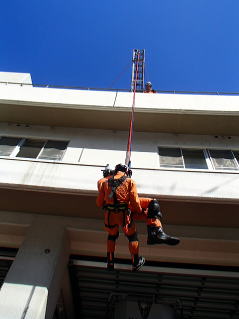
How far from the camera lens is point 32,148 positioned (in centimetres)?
813

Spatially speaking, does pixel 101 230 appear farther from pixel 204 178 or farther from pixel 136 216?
pixel 204 178

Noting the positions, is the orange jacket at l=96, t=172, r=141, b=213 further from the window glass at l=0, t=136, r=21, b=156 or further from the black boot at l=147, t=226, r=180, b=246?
the window glass at l=0, t=136, r=21, b=156

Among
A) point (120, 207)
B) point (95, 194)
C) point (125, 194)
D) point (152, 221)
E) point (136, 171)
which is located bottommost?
point (152, 221)

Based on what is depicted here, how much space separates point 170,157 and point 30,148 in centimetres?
421

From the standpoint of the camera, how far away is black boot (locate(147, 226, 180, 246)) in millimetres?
3737

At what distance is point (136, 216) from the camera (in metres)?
4.34

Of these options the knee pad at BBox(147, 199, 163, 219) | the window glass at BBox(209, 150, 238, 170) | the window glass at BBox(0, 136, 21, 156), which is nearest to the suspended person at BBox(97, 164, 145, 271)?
the knee pad at BBox(147, 199, 163, 219)

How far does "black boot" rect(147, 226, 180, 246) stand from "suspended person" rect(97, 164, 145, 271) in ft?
0.94

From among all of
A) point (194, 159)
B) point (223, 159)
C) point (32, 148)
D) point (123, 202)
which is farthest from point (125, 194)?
point (32, 148)

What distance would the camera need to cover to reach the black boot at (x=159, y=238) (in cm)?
374

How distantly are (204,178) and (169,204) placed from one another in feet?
3.43

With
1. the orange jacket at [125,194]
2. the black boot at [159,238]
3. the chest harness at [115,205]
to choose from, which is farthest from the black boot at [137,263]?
the orange jacket at [125,194]

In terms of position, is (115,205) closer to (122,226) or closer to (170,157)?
(122,226)

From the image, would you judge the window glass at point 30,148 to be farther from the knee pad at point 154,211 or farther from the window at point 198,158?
the knee pad at point 154,211
